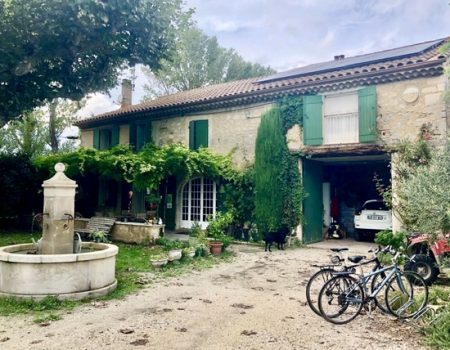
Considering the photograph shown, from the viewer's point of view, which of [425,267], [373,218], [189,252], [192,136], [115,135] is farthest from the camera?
[115,135]

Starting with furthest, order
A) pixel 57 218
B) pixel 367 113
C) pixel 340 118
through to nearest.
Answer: pixel 340 118 → pixel 367 113 → pixel 57 218

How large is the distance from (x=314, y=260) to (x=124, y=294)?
18.7ft

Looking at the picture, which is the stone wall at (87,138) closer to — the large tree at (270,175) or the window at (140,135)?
the window at (140,135)

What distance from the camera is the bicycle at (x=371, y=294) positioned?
16.5ft

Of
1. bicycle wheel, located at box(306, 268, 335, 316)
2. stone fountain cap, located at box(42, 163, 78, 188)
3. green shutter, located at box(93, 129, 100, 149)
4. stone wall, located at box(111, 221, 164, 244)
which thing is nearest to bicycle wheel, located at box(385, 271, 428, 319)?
bicycle wheel, located at box(306, 268, 335, 316)

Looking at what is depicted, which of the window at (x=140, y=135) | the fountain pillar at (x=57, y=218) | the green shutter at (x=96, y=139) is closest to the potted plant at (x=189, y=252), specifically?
the fountain pillar at (x=57, y=218)

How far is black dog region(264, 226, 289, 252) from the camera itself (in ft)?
37.7

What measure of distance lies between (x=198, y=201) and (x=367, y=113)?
7.73 meters

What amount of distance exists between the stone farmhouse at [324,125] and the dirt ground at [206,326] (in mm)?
6245

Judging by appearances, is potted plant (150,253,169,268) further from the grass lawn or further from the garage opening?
the garage opening

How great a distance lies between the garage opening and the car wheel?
19.9ft

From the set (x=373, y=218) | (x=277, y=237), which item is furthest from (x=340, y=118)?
(x=277, y=237)

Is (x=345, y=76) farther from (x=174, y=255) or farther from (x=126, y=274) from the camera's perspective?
(x=126, y=274)

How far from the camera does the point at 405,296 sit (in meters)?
5.27
